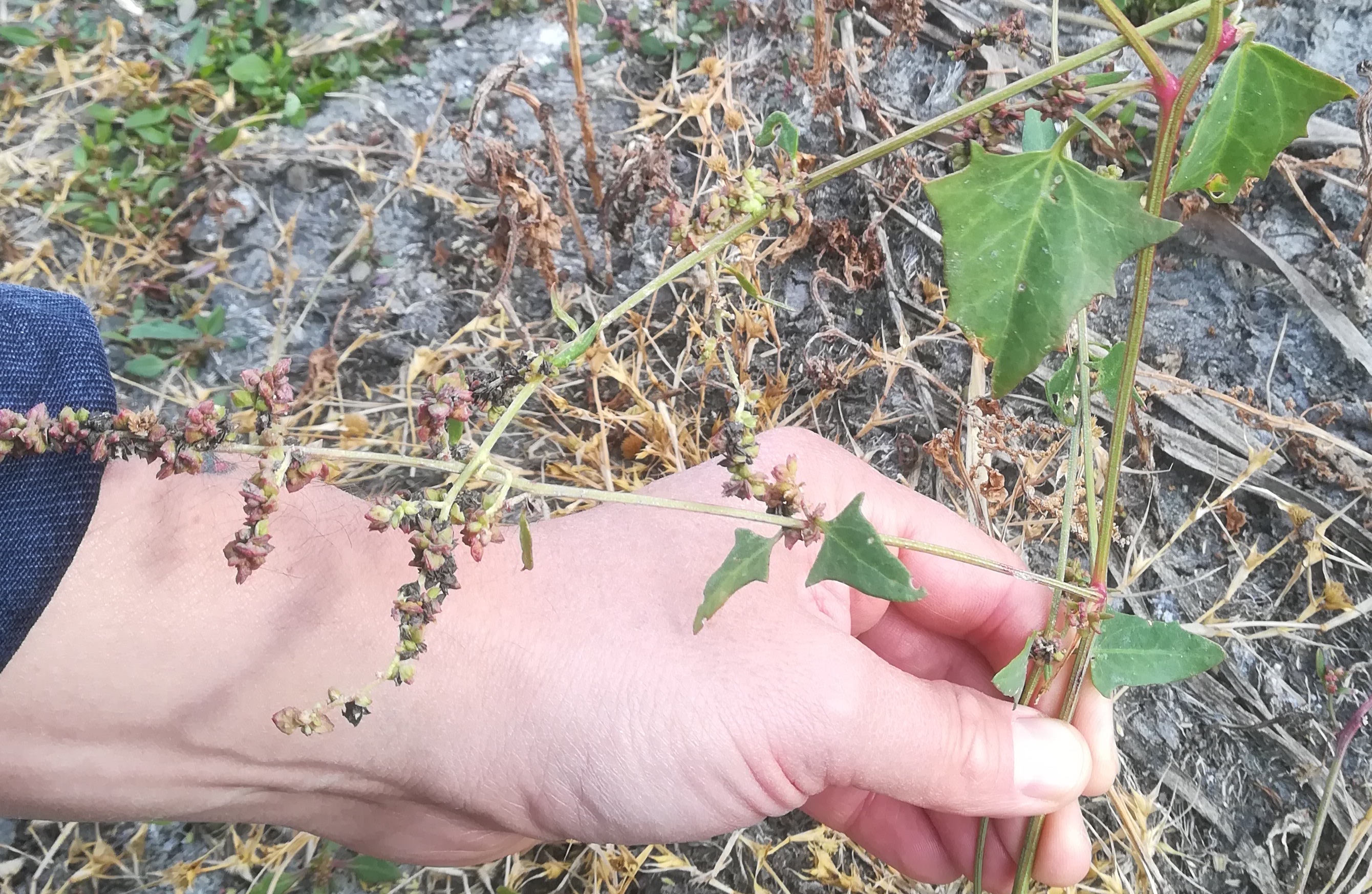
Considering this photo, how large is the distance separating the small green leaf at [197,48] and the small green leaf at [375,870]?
2498 millimetres

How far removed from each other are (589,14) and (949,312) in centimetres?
212

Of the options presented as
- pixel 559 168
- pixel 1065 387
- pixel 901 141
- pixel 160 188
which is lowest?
pixel 160 188

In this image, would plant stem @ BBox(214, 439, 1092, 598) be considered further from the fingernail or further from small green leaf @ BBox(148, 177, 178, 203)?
small green leaf @ BBox(148, 177, 178, 203)

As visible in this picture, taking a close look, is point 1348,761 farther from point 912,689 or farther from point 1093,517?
point 912,689

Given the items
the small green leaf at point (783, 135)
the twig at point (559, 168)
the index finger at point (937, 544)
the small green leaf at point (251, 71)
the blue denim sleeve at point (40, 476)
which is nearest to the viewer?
the small green leaf at point (783, 135)

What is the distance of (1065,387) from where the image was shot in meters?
1.46

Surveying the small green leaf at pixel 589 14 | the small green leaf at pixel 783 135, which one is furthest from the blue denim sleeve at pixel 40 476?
the small green leaf at pixel 589 14

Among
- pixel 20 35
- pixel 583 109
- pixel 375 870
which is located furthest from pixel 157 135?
pixel 375 870

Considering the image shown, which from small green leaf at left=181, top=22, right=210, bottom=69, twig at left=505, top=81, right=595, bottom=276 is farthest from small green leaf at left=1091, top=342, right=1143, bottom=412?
small green leaf at left=181, top=22, right=210, bottom=69

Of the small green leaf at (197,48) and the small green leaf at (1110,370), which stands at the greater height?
the small green leaf at (197,48)

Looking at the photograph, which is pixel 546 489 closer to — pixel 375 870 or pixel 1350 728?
pixel 375 870

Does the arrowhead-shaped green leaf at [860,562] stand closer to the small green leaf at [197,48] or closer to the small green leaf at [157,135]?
the small green leaf at [157,135]

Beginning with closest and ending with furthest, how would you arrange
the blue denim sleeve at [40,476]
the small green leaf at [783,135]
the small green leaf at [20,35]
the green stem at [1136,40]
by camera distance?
the green stem at [1136,40], the small green leaf at [783,135], the blue denim sleeve at [40,476], the small green leaf at [20,35]

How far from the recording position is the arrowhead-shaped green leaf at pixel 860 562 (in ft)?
3.27
